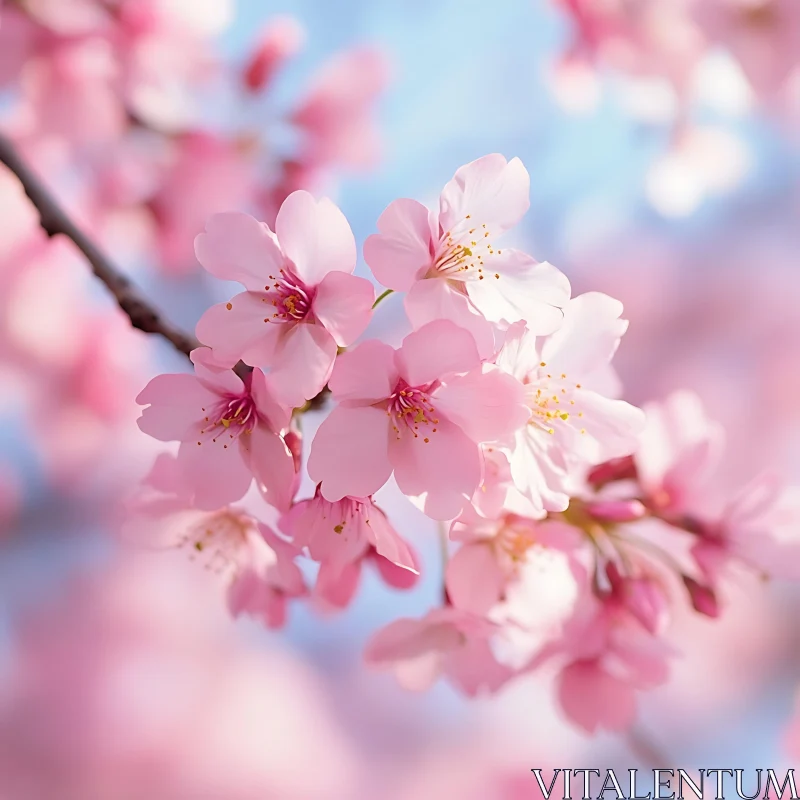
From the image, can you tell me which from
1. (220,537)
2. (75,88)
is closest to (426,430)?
(220,537)

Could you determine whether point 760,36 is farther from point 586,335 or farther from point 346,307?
point 346,307

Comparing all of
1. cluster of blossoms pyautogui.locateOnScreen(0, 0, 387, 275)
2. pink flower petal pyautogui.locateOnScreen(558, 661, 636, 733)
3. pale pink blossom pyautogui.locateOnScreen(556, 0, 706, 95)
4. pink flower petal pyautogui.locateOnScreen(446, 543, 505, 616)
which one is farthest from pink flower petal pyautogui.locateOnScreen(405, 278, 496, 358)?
pale pink blossom pyautogui.locateOnScreen(556, 0, 706, 95)

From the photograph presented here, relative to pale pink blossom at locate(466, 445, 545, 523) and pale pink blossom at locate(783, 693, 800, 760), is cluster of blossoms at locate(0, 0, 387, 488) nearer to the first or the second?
pale pink blossom at locate(466, 445, 545, 523)

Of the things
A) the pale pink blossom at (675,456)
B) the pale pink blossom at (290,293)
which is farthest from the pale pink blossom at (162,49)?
the pale pink blossom at (675,456)

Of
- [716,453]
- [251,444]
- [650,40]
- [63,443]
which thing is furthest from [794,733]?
[63,443]

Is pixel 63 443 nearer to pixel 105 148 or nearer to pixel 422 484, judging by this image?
pixel 105 148

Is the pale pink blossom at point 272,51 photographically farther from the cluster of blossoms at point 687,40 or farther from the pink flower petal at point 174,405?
the pink flower petal at point 174,405
